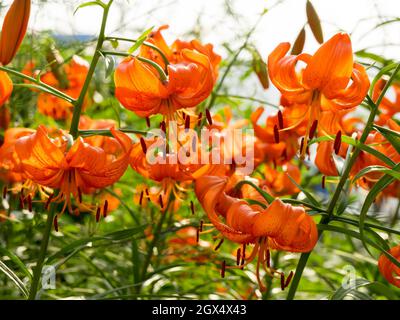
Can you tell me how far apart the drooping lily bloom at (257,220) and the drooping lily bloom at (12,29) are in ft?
1.30

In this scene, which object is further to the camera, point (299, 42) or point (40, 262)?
point (299, 42)

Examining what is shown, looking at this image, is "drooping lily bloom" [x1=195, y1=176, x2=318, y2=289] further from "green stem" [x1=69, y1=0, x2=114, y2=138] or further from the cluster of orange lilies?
"green stem" [x1=69, y1=0, x2=114, y2=138]

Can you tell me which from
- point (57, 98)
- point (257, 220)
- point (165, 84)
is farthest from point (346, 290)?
point (57, 98)

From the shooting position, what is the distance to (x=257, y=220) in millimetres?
1189

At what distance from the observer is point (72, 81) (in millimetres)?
2078

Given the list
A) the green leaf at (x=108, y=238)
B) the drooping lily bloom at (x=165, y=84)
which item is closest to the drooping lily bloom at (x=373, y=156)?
the drooping lily bloom at (x=165, y=84)

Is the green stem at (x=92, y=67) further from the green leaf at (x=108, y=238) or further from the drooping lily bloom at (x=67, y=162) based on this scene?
the green leaf at (x=108, y=238)

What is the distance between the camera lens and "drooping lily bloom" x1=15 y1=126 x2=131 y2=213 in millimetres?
1274

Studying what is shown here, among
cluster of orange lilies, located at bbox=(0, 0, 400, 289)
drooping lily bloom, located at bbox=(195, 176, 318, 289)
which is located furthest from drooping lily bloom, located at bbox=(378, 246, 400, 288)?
drooping lily bloom, located at bbox=(195, 176, 318, 289)

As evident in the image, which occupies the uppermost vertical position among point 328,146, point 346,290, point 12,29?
point 12,29

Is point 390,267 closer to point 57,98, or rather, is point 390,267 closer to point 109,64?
point 109,64

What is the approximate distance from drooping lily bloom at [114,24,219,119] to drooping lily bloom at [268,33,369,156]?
0.43 ft

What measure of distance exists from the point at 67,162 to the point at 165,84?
0.23 metres
